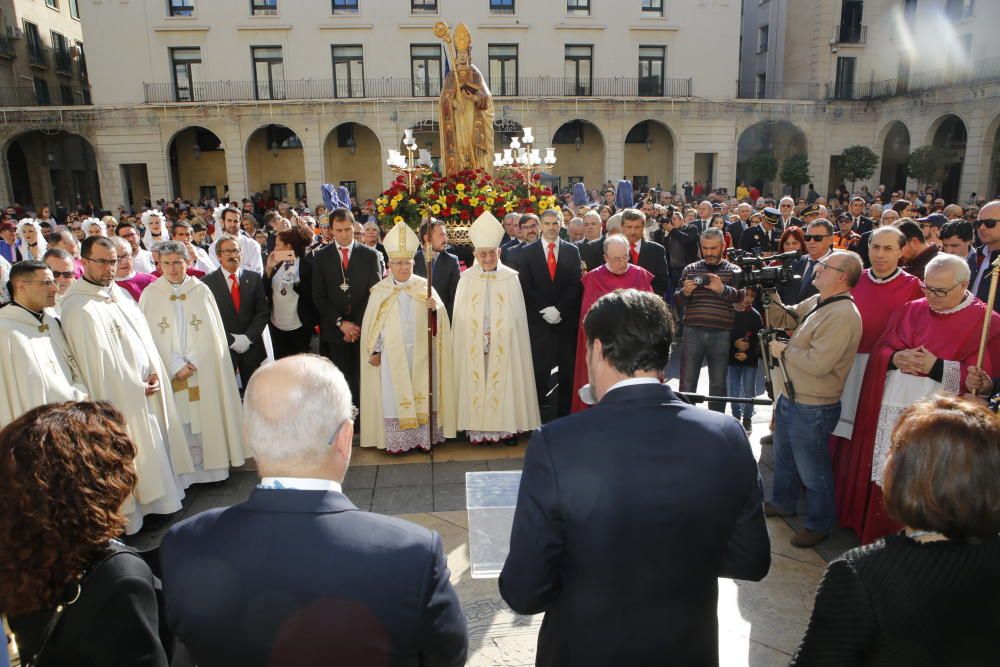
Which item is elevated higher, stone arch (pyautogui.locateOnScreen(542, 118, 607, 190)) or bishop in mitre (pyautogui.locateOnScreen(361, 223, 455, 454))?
stone arch (pyautogui.locateOnScreen(542, 118, 607, 190))

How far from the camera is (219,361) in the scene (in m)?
5.54

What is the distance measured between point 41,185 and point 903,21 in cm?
3929

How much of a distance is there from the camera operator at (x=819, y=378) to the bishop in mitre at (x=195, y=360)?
4212 millimetres

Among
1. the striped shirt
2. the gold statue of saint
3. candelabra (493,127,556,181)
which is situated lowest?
the striped shirt

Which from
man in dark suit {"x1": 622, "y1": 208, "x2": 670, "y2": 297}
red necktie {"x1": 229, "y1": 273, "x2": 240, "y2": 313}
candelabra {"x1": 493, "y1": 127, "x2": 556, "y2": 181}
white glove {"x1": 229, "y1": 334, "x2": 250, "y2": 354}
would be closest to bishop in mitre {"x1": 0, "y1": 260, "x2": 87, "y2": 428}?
white glove {"x1": 229, "y1": 334, "x2": 250, "y2": 354}

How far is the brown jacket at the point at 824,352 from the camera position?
395 cm

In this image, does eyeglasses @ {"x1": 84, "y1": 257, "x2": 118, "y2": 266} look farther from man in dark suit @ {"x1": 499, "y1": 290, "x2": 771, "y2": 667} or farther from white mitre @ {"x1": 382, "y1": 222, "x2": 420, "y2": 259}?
man in dark suit @ {"x1": 499, "y1": 290, "x2": 771, "y2": 667}

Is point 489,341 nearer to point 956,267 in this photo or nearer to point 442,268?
point 442,268

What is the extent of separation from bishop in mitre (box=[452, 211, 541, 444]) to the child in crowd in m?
1.96

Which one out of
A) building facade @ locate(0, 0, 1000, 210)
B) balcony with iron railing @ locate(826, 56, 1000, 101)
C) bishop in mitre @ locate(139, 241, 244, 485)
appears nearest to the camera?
bishop in mitre @ locate(139, 241, 244, 485)

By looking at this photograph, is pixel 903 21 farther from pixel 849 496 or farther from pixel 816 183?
pixel 849 496

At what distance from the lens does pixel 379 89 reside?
27422 millimetres

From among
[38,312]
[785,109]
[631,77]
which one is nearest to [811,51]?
[785,109]

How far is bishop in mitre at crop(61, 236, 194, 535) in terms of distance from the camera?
445 cm
